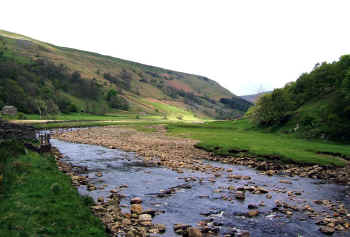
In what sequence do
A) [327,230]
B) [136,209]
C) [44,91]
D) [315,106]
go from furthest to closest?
[44,91], [315,106], [136,209], [327,230]

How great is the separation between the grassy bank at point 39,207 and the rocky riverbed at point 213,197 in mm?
1476

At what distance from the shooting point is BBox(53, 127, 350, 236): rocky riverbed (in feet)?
51.8

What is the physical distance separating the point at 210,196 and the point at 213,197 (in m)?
0.30

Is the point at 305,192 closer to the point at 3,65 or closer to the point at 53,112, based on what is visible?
the point at 53,112

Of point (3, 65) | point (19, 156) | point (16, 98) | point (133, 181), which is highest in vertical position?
point (3, 65)

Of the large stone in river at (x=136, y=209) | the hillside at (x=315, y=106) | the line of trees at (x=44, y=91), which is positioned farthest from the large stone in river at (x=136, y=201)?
the line of trees at (x=44, y=91)

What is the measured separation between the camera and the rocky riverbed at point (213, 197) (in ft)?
51.8

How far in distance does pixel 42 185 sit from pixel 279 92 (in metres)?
79.2

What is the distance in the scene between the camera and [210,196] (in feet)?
71.1

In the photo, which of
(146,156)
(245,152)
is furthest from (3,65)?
(245,152)

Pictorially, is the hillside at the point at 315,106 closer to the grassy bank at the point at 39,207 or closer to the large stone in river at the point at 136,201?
the large stone in river at the point at 136,201

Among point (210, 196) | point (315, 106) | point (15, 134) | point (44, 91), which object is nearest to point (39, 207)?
point (210, 196)

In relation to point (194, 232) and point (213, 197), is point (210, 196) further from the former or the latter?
point (194, 232)

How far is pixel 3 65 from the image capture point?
5551 inches
